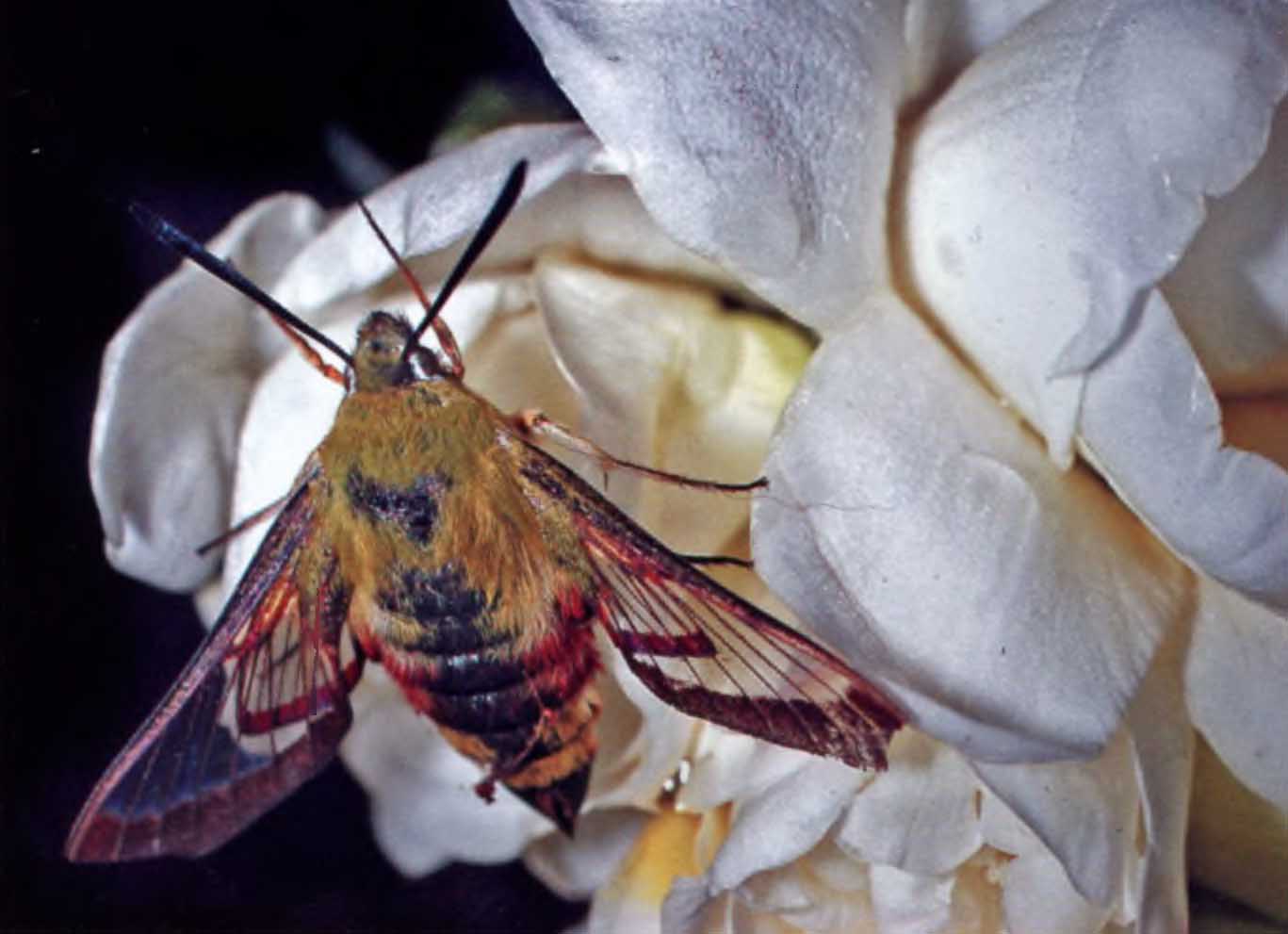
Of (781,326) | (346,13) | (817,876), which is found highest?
(346,13)

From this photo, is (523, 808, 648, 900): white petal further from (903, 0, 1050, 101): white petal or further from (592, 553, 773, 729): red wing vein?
(903, 0, 1050, 101): white petal

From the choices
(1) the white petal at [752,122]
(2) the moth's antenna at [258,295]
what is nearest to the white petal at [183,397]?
(2) the moth's antenna at [258,295]

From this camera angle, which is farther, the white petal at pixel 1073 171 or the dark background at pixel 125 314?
the dark background at pixel 125 314

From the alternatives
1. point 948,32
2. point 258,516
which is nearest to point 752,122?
point 948,32

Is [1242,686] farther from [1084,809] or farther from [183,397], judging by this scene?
[183,397]

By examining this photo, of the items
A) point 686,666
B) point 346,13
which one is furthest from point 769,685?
point 346,13

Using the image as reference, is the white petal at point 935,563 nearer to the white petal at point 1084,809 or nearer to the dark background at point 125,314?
the white petal at point 1084,809

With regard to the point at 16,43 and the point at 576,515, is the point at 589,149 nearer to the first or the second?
the point at 576,515
